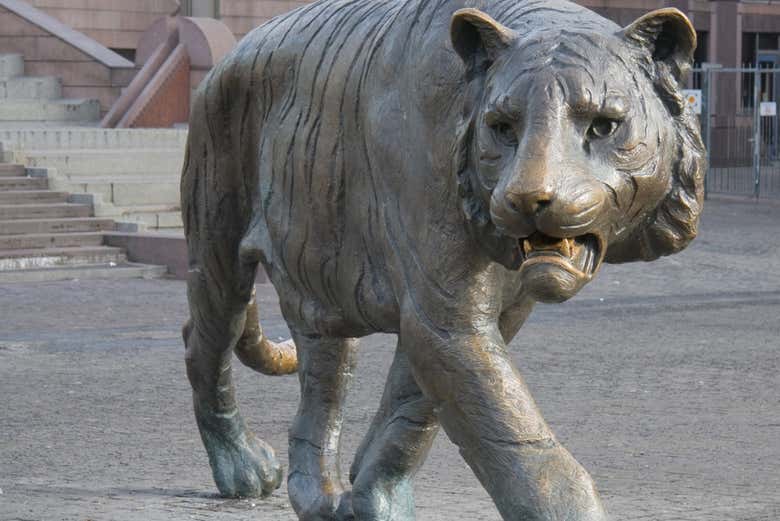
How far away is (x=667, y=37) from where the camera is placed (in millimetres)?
4383

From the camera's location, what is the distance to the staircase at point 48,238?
621 inches

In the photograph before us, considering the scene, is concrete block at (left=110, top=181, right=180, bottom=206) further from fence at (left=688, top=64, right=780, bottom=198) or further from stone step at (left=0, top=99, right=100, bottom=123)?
fence at (left=688, top=64, right=780, bottom=198)

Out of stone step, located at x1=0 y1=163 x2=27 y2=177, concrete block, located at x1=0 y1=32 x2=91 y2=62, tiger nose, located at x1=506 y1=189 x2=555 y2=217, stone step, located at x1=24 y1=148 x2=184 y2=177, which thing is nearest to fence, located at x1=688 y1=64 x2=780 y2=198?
concrete block, located at x1=0 y1=32 x2=91 y2=62

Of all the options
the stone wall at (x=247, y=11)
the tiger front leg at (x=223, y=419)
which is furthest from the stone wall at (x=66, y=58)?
the tiger front leg at (x=223, y=419)

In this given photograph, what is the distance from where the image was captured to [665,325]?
1258 cm

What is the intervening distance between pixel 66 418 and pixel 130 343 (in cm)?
295

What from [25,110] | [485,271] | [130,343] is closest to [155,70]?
[25,110]

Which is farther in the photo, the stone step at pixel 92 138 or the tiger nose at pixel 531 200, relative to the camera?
the stone step at pixel 92 138

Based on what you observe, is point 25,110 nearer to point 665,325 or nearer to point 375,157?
point 665,325

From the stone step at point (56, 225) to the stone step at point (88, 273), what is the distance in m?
1.00

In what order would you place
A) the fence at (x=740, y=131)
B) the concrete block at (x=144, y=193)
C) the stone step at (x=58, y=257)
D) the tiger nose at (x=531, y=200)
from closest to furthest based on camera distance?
the tiger nose at (x=531, y=200) → the stone step at (x=58, y=257) → the concrete block at (x=144, y=193) → the fence at (x=740, y=131)

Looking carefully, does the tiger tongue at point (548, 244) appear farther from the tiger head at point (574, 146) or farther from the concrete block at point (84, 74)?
the concrete block at point (84, 74)

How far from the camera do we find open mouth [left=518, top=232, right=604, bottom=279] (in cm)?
416

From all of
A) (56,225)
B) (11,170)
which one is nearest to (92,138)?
(11,170)
